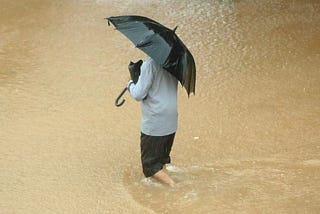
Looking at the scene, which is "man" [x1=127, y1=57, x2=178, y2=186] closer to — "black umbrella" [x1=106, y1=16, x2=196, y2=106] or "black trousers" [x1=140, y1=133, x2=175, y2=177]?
"black trousers" [x1=140, y1=133, x2=175, y2=177]

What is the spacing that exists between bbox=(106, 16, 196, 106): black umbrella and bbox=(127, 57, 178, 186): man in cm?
13

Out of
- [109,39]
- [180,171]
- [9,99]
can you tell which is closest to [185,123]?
[180,171]

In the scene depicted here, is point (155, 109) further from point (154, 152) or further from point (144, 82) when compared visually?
point (154, 152)

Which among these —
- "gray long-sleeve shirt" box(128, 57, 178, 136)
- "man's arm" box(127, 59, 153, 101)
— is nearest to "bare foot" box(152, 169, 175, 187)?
→ "gray long-sleeve shirt" box(128, 57, 178, 136)

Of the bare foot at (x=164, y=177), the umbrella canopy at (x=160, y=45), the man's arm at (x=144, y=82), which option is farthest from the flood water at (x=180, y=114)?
the umbrella canopy at (x=160, y=45)

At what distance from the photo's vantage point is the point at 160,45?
4.20 meters

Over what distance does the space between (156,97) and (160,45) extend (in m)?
0.40

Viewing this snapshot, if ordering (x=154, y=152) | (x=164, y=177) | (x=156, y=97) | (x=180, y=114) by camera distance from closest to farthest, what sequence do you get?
(x=156, y=97) → (x=154, y=152) → (x=164, y=177) → (x=180, y=114)

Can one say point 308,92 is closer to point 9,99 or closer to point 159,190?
point 159,190

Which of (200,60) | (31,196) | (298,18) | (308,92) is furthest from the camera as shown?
(298,18)

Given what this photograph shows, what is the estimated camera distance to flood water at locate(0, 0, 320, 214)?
15.1 feet

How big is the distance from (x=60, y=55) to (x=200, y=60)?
65.5 inches

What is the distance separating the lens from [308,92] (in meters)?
6.12

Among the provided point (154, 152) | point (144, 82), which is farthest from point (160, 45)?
point (154, 152)
